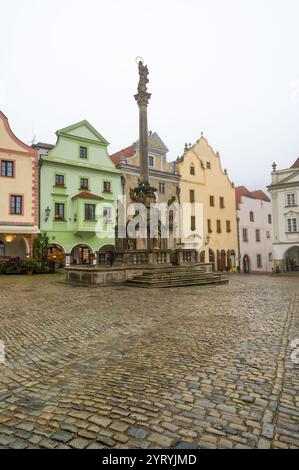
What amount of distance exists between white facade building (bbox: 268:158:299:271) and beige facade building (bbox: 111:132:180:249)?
11514mm

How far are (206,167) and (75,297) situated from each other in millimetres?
33345

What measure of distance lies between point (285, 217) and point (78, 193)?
23.2 meters

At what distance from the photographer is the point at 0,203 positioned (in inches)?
987

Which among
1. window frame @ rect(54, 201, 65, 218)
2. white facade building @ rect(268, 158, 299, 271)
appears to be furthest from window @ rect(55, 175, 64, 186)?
white facade building @ rect(268, 158, 299, 271)

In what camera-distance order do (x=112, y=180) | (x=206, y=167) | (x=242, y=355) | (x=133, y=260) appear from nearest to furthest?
(x=242, y=355)
(x=133, y=260)
(x=112, y=180)
(x=206, y=167)

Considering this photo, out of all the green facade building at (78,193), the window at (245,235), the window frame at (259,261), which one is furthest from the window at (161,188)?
the window frame at (259,261)

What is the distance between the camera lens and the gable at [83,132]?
→ 29481 millimetres

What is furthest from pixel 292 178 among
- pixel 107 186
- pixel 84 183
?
pixel 84 183

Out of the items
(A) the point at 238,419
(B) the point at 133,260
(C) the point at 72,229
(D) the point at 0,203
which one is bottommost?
(A) the point at 238,419

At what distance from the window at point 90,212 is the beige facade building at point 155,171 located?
418 centimetres

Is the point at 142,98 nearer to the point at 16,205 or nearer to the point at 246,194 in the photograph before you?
the point at 16,205

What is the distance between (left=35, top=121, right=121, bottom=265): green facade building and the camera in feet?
91.6

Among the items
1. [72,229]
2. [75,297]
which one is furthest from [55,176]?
[75,297]
